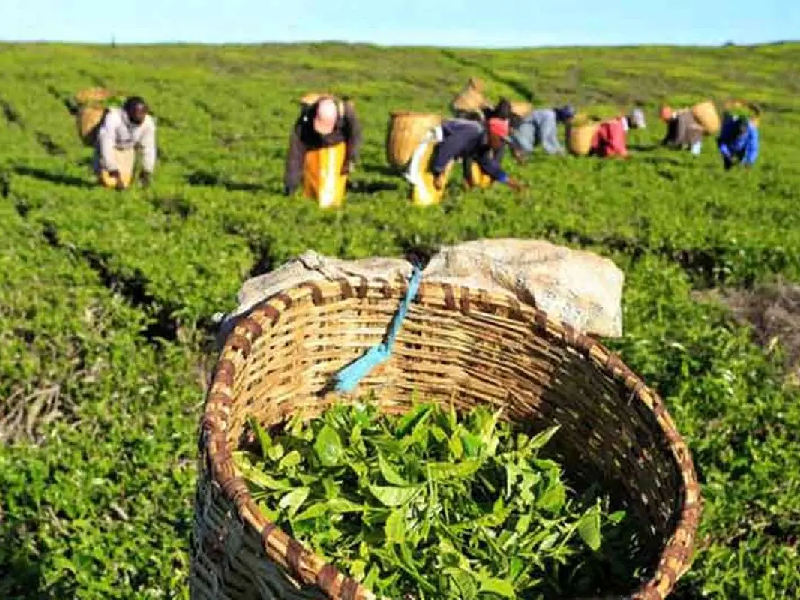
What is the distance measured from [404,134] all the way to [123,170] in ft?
13.5

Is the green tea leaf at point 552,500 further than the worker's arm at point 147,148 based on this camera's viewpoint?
No

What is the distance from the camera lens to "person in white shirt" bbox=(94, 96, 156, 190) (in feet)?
37.8

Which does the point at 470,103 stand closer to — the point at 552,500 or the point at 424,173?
the point at 424,173

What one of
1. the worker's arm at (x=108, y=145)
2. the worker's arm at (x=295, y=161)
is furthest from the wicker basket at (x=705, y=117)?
the worker's arm at (x=108, y=145)

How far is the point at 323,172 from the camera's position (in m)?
11.0

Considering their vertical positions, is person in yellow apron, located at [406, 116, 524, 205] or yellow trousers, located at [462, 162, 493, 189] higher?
person in yellow apron, located at [406, 116, 524, 205]

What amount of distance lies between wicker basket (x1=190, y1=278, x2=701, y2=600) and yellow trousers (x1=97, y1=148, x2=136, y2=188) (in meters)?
9.22

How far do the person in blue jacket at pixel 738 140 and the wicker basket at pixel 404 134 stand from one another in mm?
4937

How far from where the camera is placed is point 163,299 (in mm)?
6188

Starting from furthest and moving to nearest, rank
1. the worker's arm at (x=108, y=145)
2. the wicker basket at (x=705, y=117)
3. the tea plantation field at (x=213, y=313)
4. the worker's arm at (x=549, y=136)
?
1. the wicker basket at (x=705, y=117)
2. the worker's arm at (x=549, y=136)
3. the worker's arm at (x=108, y=145)
4. the tea plantation field at (x=213, y=313)

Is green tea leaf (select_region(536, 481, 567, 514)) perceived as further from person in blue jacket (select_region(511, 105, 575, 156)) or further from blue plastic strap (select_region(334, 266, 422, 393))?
person in blue jacket (select_region(511, 105, 575, 156))

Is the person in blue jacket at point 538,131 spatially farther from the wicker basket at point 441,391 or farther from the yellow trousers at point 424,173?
the wicker basket at point 441,391

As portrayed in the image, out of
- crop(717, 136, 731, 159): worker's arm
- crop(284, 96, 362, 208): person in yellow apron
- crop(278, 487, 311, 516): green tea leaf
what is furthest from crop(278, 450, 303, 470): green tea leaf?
crop(717, 136, 731, 159): worker's arm

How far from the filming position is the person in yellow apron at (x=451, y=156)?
11703mm
